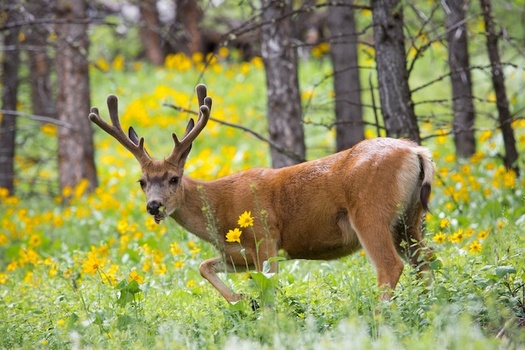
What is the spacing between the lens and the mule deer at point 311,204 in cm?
670

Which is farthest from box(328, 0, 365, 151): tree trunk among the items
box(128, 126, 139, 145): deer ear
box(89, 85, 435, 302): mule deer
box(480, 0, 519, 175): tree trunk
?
box(89, 85, 435, 302): mule deer

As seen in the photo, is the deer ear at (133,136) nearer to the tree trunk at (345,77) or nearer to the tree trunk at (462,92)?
the tree trunk at (462,92)

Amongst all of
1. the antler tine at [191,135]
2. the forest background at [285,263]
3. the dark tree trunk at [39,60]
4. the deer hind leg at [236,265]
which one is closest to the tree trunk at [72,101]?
the forest background at [285,263]

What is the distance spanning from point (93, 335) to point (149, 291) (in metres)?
1.67

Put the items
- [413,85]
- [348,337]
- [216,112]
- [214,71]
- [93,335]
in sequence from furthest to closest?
1. [214,71]
2. [413,85]
3. [216,112]
4. [93,335]
5. [348,337]

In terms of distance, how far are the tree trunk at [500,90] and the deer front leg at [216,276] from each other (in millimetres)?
3441

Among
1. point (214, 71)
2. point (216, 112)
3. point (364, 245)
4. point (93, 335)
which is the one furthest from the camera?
point (214, 71)

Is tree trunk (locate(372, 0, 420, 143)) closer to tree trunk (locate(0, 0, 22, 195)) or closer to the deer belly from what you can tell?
the deer belly

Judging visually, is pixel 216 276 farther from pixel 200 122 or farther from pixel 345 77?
pixel 345 77

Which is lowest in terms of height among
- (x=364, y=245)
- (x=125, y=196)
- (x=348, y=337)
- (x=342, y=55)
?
(x=348, y=337)

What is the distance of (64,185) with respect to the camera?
50.0 feet

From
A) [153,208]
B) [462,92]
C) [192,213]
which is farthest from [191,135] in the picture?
[462,92]

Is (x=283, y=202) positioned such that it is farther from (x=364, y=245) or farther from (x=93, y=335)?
(x=93, y=335)

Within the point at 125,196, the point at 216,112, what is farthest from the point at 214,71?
the point at 125,196
